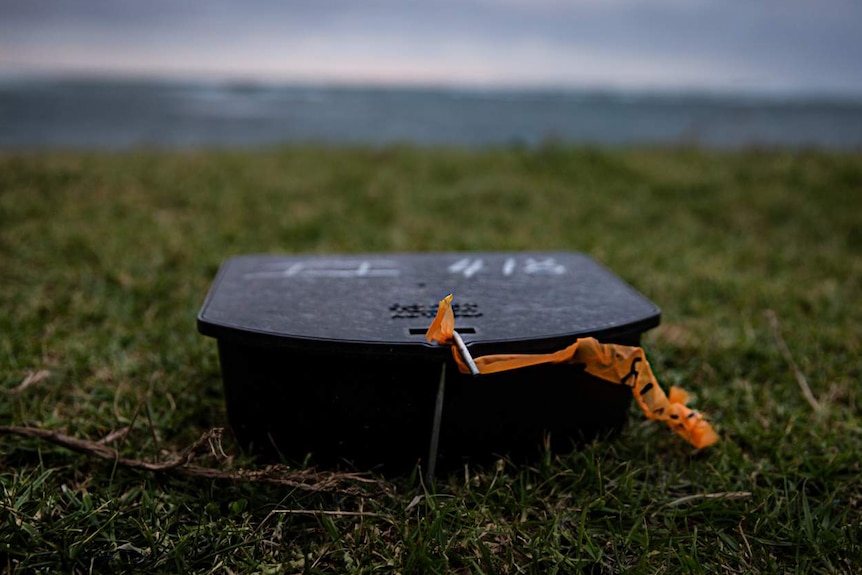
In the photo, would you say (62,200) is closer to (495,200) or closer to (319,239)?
(319,239)

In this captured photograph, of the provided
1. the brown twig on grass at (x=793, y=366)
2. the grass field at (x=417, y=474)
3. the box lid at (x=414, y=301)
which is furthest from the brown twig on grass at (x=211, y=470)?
the brown twig on grass at (x=793, y=366)

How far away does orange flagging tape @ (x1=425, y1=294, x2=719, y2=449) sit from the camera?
1.10 m

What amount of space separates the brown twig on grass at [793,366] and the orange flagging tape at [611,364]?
0.40 metres

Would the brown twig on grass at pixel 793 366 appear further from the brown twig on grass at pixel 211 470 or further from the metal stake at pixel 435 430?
the brown twig on grass at pixel 211 470

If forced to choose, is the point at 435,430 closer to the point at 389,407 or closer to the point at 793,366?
the point at 389,407

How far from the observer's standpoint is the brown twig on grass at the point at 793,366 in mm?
1622

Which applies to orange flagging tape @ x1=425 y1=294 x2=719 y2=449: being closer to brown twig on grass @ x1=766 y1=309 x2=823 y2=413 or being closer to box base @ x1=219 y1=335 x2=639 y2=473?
box base @ x1=219 y1=335 x2=639 y2=473

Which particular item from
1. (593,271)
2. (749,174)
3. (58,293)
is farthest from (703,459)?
(749,174)

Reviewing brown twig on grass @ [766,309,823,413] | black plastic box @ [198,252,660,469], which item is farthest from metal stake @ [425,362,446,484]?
brown twig on grass @ [766,309,823,413]

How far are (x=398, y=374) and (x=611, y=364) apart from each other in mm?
387

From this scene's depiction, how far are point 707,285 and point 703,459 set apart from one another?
125 cm

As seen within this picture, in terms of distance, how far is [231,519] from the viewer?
1.14 meters

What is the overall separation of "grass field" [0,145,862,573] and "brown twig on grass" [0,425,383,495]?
1cm

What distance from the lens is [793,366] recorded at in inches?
70.7
